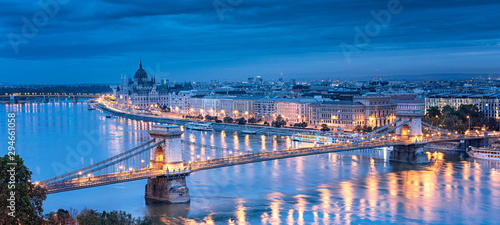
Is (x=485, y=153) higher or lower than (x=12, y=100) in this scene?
lower

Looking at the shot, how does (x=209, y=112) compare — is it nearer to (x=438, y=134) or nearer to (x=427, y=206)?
(x=438, y=134)

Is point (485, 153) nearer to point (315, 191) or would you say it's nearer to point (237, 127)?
point (315, 191)

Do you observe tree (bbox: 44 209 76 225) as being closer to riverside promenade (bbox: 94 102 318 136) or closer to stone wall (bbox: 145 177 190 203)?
stone wall (bbox: 145 177 190 203)

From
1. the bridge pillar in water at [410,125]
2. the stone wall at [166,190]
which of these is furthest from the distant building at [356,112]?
the stone wall at [166,190]

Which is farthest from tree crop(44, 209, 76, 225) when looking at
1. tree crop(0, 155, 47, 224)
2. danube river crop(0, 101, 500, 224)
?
danube river crop(0, 101, 500, 224)

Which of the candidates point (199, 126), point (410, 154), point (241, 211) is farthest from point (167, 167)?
point (199, 126)

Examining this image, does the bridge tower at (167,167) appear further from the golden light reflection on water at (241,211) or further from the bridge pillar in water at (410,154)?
the bridge pillar in water at (410,154)
